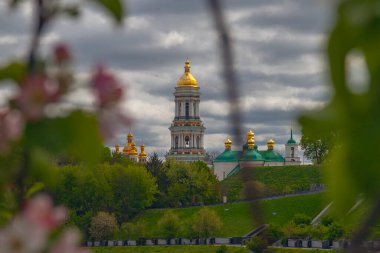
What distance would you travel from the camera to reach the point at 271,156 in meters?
71.2

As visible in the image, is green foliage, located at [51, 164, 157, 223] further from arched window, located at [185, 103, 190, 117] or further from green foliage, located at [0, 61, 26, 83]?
green foliage, located at [0, 61, 26, 83]

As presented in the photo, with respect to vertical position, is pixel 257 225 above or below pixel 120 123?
below

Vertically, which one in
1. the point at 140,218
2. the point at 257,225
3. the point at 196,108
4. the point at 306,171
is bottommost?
the point at 257,225

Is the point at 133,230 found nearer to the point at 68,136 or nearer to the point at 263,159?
the point at 263,159

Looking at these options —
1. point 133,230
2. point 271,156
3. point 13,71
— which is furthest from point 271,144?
point 13,71

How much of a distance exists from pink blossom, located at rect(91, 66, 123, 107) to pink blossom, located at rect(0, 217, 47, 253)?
0.22m

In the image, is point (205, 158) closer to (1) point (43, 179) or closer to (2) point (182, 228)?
(2) point (182, 228)

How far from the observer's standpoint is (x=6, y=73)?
1.07 meters

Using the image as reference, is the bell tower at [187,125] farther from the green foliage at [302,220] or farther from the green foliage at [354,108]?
the green foliage at [354,108]

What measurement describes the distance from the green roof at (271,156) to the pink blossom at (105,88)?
70042 mm

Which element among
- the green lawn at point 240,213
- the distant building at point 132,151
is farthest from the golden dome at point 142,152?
the green lawn at point 240,213

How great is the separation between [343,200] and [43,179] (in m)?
0.43

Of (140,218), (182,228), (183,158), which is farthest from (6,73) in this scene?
(183,158)

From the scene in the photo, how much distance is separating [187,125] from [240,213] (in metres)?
29.8
